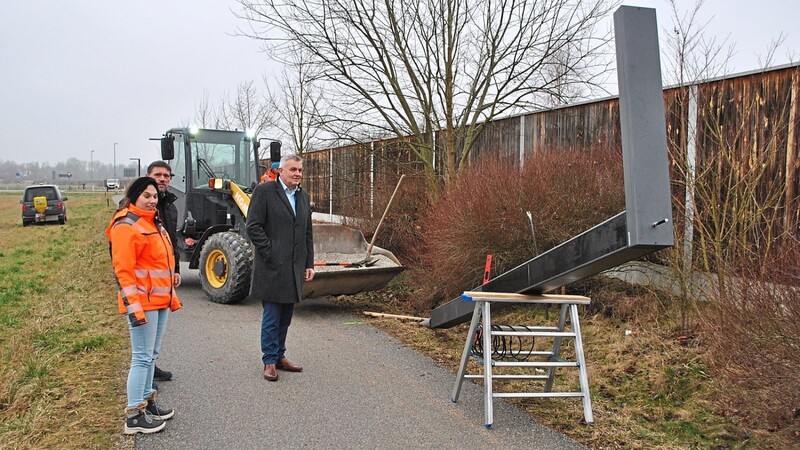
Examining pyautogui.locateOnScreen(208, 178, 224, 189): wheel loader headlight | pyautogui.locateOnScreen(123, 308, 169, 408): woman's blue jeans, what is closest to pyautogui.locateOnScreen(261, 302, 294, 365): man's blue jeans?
pyautogui.locateOnScreen(123, 308, 169, 408): woman's blue jeans

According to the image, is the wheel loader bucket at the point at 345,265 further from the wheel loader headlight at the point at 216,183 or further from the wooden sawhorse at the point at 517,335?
the wooden sawhorse at the point at 517,335

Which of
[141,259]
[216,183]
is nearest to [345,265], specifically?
[216,183]

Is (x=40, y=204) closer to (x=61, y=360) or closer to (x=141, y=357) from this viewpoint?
(x=61, y=360)

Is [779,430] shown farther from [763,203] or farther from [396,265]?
[396,265]

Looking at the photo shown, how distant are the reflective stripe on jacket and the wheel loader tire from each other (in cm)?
439

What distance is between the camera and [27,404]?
463cm

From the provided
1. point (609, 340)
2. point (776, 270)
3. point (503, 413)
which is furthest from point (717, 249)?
point (503, 413)

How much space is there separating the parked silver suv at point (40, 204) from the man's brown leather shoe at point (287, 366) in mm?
25371

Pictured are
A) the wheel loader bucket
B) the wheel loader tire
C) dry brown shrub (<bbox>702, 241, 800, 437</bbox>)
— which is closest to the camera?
dry brown shrub (<bbox>702, 241, 800, 437</bbox>)

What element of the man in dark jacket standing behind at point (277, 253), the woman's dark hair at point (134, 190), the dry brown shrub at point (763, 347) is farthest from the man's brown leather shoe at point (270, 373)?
the dry brown shrub at point (763, 347)

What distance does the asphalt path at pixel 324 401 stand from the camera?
14.0ft

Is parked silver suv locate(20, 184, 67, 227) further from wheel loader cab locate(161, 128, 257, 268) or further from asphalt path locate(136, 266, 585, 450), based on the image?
asphalt path locate(136, 266, 585, 450)

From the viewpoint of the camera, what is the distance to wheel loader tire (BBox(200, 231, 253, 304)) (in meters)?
8.97

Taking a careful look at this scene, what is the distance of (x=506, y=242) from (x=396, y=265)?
1.94 m
